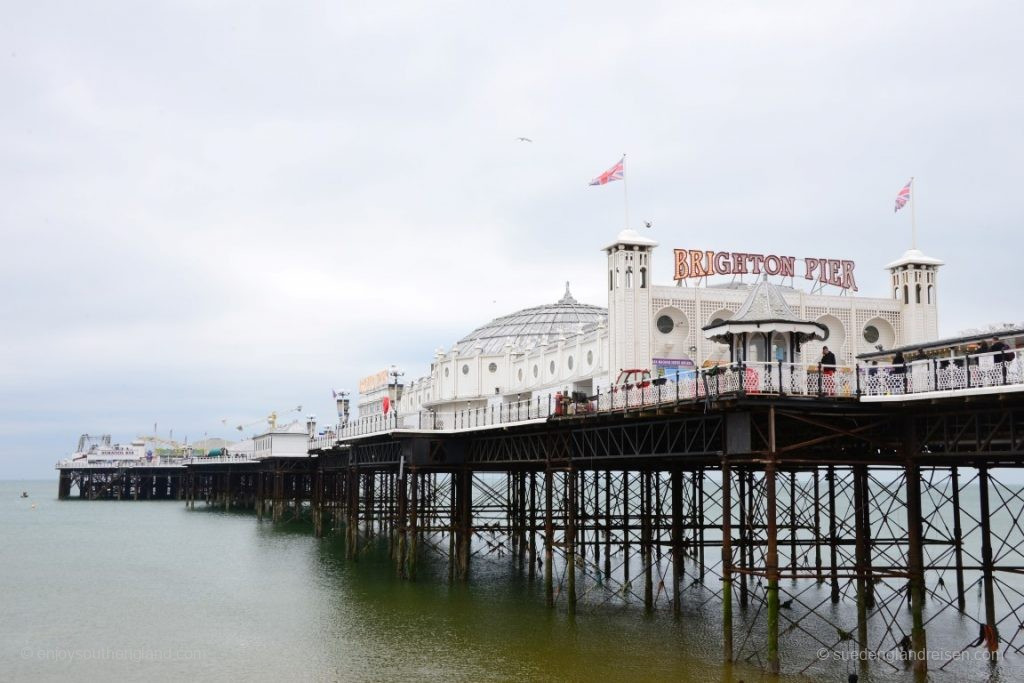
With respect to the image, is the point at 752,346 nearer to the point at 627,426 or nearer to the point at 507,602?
the point at 627,426

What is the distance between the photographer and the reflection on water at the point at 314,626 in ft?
106

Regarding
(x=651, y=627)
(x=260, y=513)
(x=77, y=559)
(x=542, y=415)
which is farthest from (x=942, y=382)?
(x=260, y=513)

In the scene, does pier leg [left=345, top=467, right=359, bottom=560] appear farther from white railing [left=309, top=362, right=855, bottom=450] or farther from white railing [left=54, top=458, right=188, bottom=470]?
white railing [left=54, top=458, right=188, bottom=470]

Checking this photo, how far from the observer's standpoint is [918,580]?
102 feet

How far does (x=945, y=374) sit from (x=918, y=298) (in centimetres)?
2282

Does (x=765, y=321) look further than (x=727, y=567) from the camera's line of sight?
Yes

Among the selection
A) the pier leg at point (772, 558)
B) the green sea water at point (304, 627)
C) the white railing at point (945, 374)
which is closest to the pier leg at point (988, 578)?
the white railing at point (945, 374)

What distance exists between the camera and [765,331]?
3434cm

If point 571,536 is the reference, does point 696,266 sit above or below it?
above

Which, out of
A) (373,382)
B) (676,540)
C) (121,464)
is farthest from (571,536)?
(121,464)

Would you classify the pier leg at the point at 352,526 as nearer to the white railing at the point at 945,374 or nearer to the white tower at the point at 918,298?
the white tower at the point at 918,298

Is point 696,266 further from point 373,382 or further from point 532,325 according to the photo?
point 373,382

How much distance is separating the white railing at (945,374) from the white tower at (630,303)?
50.3 ft

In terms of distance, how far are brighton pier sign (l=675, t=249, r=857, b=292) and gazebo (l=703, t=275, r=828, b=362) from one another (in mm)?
12181
